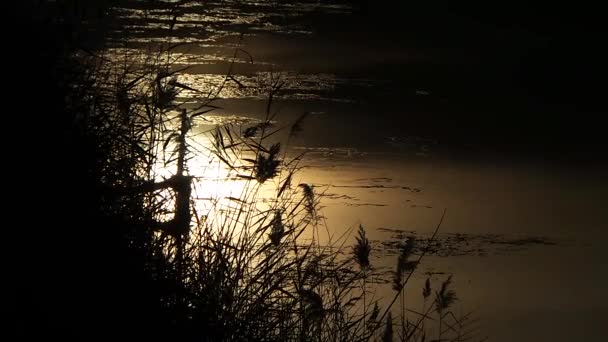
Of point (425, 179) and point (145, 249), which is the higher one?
point (425, 179)

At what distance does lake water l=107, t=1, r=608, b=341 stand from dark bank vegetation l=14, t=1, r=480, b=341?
77 centimetres

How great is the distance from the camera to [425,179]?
890 cm

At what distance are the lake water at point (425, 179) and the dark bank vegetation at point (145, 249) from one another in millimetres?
773

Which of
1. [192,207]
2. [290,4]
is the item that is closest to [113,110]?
[192,207]

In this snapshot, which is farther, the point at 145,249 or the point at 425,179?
the point at 425,179

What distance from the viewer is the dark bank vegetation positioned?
4.25m

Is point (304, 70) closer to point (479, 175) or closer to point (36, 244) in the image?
point (479, 175)

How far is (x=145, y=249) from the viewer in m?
4.59

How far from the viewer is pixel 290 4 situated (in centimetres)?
1717

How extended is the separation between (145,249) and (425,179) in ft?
14.9

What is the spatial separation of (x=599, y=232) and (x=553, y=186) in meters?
1.17

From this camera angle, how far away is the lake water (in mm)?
6832

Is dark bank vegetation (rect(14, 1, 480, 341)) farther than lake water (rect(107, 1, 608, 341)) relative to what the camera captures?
No

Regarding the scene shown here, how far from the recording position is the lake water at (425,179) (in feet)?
22.4
